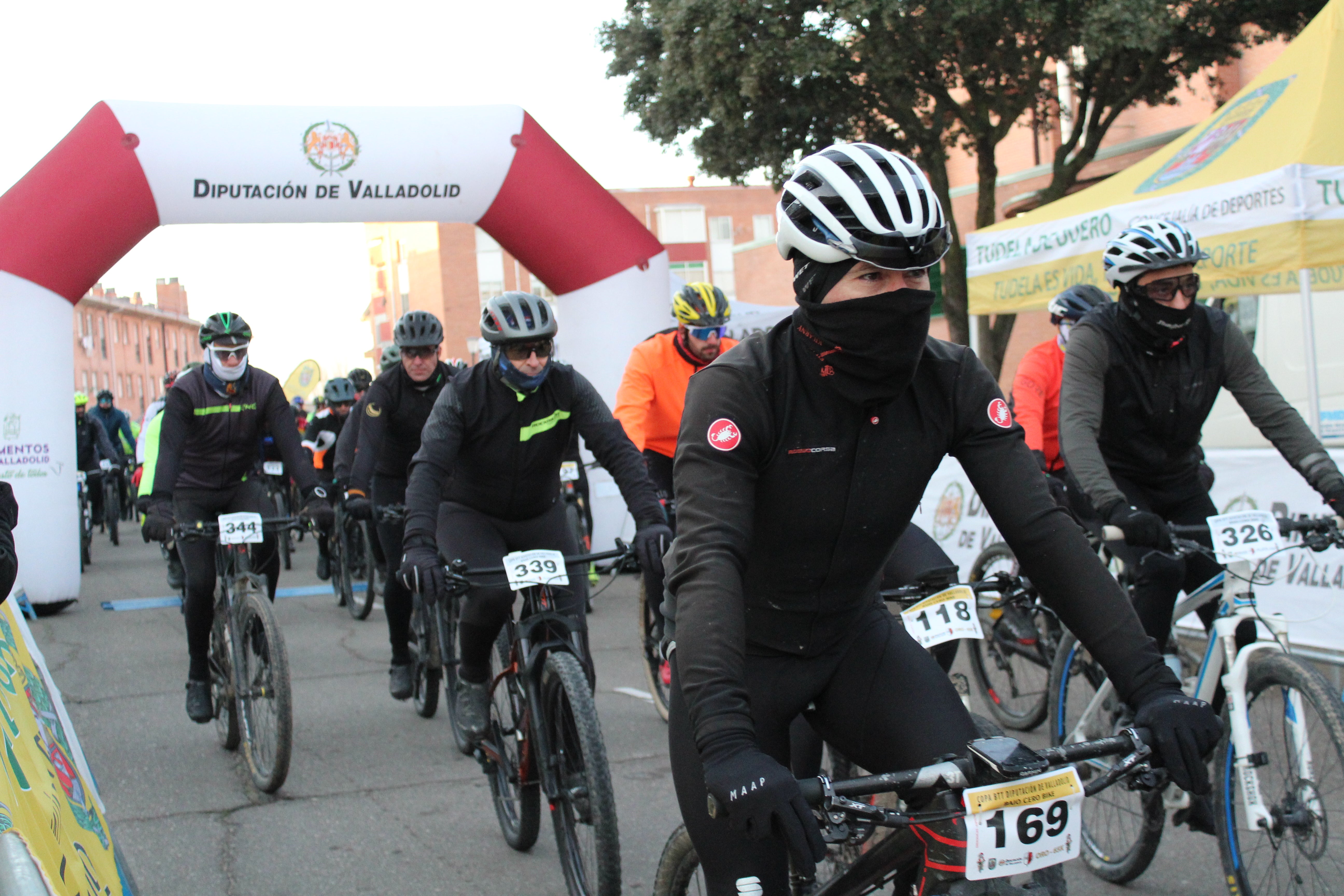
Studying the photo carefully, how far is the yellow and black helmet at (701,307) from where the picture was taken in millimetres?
6453

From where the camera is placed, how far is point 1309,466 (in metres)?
4.02

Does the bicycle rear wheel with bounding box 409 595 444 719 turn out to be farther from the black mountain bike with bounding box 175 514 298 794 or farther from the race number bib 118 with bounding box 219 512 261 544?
the race number bib 118 with bounding box 219 512 261 544

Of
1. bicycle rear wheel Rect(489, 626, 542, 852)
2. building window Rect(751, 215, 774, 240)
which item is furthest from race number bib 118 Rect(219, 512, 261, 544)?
building window Rect(751, 215, 774, 240)

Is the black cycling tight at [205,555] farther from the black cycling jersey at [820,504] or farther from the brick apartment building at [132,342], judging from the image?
the brick apartment building at [132,342]

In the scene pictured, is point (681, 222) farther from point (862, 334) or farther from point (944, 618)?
point (862, 334)

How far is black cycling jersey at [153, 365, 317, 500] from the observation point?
6.54 metres

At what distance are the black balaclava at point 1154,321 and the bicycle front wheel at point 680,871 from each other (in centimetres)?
254

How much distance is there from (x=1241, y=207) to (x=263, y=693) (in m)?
6.34

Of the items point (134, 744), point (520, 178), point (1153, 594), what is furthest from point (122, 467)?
point (1153, 594)

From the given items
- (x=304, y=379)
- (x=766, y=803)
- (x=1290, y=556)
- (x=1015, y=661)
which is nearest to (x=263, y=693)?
(x=1015, y=661)

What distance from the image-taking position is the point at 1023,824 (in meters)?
1.95

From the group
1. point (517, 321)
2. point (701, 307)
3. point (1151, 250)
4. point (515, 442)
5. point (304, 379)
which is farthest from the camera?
point (304, 379)

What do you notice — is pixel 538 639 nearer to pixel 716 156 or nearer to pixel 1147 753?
pixel 1147 753

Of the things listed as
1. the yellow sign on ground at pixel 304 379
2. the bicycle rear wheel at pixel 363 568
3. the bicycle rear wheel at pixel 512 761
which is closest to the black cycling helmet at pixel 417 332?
the bicycle rear wheel at pixel 512 761
